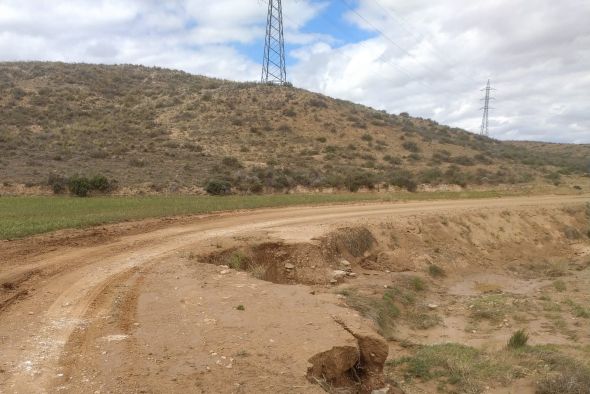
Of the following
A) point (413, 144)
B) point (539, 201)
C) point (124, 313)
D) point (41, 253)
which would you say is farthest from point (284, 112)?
point (124, 313)

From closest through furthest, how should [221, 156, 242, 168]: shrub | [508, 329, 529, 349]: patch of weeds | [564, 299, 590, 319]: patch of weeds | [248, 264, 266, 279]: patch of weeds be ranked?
[508, 329, 529, 349]: patch of weeds, [248, 264, 266, 279]: patch of weeds, [564, 299, 590, 319]: patch of weeds, [221, 156, 242, 168]: shrub

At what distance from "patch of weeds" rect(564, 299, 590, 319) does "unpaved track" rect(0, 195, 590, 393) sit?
22.4 feet

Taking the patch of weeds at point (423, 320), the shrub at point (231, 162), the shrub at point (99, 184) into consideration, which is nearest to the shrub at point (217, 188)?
the shrub at point (99, 184)

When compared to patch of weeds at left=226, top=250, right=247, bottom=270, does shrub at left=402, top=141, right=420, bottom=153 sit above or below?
above

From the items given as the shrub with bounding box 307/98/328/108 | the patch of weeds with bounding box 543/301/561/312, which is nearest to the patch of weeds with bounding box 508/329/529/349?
the patch of weeds with bounding box 543/301/561/312

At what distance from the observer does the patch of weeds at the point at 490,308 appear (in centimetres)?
1361

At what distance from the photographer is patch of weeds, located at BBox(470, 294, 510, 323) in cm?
1361

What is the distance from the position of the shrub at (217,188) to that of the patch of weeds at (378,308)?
17882 mm

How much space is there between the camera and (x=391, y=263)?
55.2 ft

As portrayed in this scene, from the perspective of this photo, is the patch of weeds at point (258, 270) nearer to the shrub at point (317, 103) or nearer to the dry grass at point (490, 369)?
the dry grass at point (490, 369)

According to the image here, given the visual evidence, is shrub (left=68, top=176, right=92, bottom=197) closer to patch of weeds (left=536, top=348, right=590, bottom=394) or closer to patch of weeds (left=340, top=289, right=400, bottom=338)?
patch of weeds (left=340, top=289, right=400, bottom=338)

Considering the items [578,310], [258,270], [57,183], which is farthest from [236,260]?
[57,183]

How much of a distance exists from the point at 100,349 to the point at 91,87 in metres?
56.3

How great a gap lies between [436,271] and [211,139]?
1284 inches
